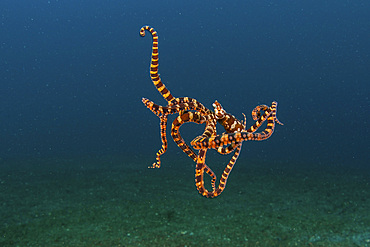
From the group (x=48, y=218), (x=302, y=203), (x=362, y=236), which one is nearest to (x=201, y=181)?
(x=362, y=236)

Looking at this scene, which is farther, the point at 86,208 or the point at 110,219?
the point at 86,208

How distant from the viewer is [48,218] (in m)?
8.09

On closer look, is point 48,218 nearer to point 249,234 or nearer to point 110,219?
point 110,219

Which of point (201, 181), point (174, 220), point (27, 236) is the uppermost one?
point (201, 181)

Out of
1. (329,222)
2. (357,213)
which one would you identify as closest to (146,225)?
(329,222)

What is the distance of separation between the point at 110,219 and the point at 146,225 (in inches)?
47.4

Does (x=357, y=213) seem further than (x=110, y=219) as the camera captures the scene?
Yes

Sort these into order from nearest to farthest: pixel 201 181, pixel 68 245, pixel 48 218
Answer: pixel 201 181, pixel 68 245, pixel 48 218

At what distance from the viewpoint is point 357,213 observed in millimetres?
8711

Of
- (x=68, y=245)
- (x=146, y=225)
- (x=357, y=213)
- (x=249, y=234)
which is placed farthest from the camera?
(x=357, y=213)

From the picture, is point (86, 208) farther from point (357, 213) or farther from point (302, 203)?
point (357, 213)

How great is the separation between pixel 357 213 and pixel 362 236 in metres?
2.08

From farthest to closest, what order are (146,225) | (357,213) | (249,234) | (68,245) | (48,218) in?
(357,213)
(48,218)
(146,225)
(249,234)
(68,245)

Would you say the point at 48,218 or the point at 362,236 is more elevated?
the point at 362,236
